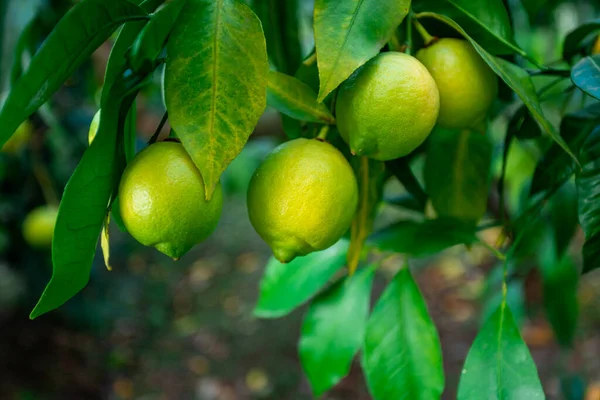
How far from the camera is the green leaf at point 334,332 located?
71 centimetres

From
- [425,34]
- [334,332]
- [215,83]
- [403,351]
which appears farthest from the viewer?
[334,332]

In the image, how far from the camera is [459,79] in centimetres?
44

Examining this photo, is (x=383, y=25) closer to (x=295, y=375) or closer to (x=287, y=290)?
(x=287, y=290)

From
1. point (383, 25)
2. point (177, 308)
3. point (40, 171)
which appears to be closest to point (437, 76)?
point (383, 25)

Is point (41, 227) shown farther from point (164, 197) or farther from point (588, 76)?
point (588, 76)

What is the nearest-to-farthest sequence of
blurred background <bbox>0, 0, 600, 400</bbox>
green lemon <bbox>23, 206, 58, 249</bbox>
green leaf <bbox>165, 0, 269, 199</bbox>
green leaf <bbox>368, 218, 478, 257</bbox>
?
green leaf <bbox>165, 0, 269, 199</bbox>
green leaf <bbox>368, 218, 478, 257</bbox>
green lemon <bbox>23, 206, 58, 249</bbox>
blurred background <bbox>0, 0, 600, 400</bbox>

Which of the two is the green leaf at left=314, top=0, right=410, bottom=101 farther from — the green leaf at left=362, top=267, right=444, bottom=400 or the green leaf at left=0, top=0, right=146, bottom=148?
the green leaf at left=362, top=267, right=444, bottom=400

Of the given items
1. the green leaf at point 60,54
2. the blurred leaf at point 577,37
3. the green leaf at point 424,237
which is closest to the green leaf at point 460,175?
the green leaf at point 424,237

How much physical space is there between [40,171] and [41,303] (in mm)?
1269

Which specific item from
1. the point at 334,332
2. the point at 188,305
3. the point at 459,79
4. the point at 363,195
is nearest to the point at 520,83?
the point at 459,79

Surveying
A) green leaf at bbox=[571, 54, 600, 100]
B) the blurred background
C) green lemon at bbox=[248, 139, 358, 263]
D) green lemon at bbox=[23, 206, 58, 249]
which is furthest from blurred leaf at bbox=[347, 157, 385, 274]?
green lemon at bbox=[23, 206, 58, 249]

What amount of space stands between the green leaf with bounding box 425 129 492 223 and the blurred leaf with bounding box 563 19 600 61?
0.39 ft

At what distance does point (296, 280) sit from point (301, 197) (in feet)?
1.21

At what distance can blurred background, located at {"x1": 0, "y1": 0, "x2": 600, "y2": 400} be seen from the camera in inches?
60.3
